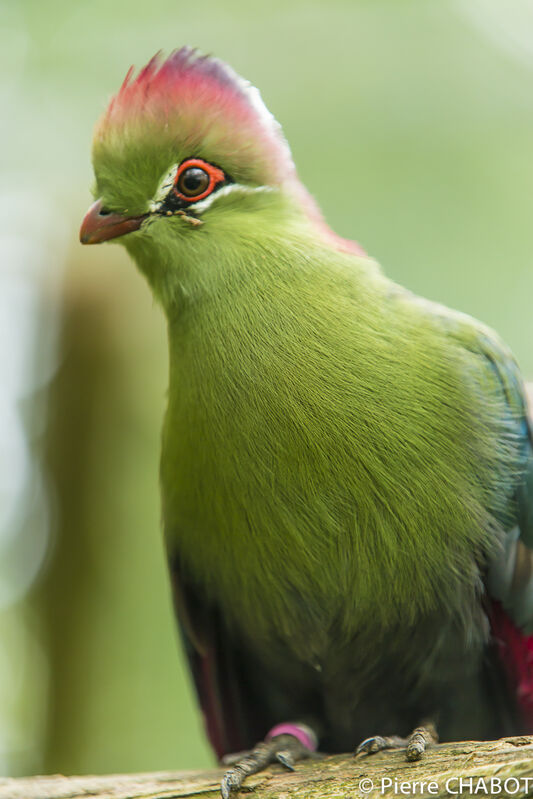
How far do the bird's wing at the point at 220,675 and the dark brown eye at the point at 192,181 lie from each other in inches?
56.9

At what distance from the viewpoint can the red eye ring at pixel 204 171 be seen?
8.52 ft

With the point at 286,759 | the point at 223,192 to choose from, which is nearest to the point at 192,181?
the point at 223,192

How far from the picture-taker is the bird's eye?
260cm

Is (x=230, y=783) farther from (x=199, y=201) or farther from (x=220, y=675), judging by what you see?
(x=199, y=201)

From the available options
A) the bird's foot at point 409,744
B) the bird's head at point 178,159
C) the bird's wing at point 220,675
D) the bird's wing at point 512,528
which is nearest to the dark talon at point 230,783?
the bird's foot at point 409,744

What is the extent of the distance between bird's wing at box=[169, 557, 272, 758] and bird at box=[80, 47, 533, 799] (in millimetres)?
243

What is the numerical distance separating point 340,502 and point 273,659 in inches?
31.0

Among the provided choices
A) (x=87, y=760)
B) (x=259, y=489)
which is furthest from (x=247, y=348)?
(x=87, y=760)

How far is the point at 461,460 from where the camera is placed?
260cm

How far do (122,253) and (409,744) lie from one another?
407cm

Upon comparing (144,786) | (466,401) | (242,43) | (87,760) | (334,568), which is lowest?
(87,760)

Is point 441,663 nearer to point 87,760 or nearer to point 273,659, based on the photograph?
point 273,659

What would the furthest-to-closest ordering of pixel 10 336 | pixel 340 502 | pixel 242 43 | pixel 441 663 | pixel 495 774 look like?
pixel 10 336, pixel 242 43, pixel 441 663, pixel 340 502, pixel 495 774

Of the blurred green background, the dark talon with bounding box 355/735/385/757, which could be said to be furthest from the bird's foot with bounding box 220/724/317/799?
the blurred green background
